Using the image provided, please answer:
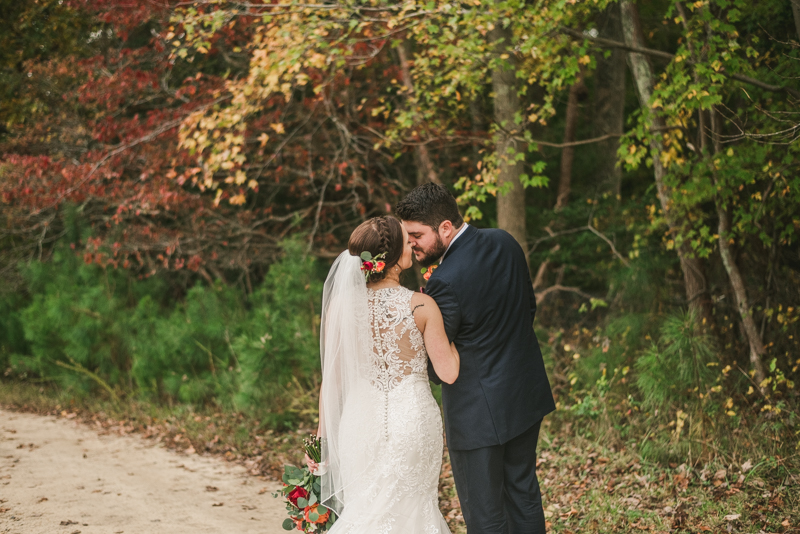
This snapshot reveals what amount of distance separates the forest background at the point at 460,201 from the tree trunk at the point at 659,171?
0.12ft

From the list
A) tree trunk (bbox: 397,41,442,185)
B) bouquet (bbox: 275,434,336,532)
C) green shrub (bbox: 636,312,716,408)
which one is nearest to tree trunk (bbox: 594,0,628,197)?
tree trunk (bbox: 397,41,442,185)

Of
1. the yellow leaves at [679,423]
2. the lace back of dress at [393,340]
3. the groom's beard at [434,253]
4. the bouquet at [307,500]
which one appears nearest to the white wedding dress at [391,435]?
the lace back of dress at [393,340]

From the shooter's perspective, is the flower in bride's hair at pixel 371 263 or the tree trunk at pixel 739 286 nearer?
the flower in bride's hair at pixel 371 263

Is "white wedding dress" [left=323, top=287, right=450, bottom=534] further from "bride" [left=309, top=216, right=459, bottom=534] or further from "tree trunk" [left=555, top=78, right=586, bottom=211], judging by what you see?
"tree trunk" [left=555, top=78, right=586, bottom=211]

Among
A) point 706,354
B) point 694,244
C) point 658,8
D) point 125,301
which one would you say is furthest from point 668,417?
point 125,301

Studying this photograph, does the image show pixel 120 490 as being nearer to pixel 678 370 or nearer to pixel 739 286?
pixel 678 370

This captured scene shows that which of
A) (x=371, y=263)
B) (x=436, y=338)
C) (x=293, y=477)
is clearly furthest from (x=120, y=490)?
(x=436, y=338)

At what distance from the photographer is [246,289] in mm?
10883

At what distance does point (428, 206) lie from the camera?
Result: 322cm

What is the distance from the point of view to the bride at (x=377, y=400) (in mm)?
3160

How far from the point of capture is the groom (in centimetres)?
305

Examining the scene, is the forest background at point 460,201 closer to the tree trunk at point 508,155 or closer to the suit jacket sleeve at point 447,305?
the tree trunk at point 508,155

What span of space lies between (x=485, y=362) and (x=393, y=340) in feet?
1.51

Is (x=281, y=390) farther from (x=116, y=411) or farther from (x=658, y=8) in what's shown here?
(x=658, y=8)
